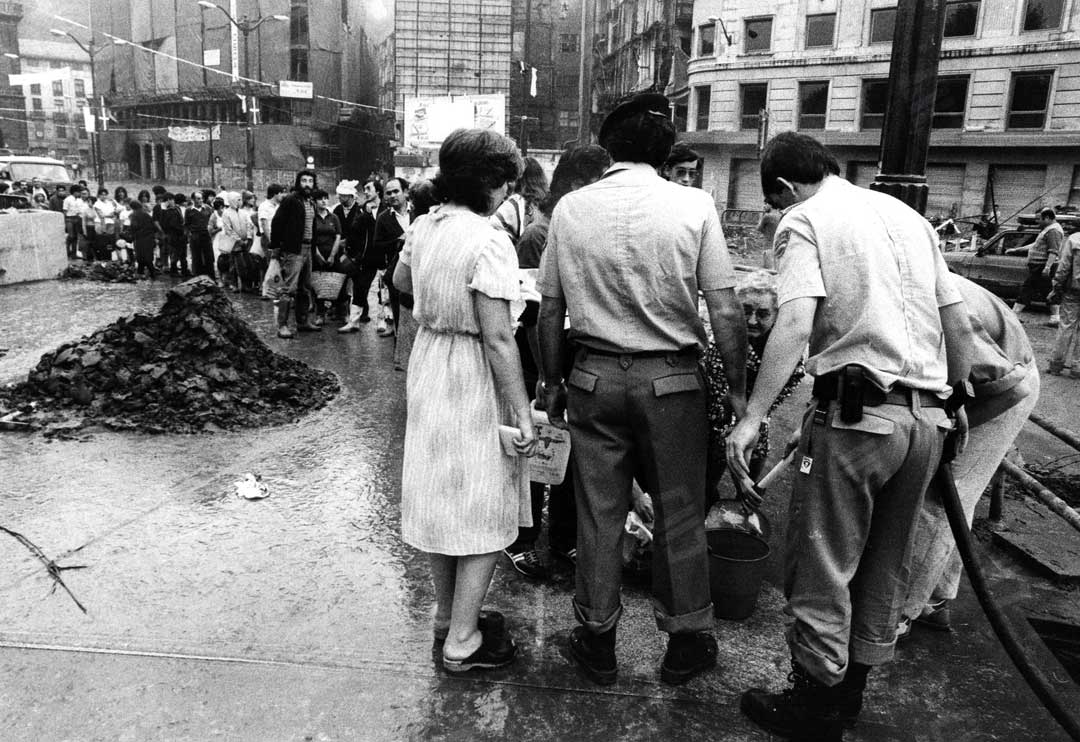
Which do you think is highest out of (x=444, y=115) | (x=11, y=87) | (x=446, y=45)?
(x=446, y=45)

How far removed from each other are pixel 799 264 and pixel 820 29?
1450 inches

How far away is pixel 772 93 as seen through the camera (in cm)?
3600


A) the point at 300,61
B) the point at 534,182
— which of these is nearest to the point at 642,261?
the point at 534,182

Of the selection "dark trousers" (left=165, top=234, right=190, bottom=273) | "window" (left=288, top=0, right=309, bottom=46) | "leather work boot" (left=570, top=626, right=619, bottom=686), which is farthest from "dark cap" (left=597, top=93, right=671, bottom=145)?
"window" (left=288, top=0, right=309, bottom=46)

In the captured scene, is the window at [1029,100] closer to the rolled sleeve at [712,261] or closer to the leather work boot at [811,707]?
the rolled sleeve at [712,261]

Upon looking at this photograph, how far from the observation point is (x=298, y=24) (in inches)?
2064

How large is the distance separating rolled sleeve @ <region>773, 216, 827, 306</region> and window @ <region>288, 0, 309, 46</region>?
2210 inches

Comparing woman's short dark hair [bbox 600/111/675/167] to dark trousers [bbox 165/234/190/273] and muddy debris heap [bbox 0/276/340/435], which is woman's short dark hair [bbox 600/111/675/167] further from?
dark trousers [bbox 165/234/190/273]

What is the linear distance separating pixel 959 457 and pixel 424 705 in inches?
92.5

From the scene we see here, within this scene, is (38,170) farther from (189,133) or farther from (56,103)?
(56,103)

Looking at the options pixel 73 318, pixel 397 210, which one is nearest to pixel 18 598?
pixel 397 210

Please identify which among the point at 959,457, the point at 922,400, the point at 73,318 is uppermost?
the point at 922,400

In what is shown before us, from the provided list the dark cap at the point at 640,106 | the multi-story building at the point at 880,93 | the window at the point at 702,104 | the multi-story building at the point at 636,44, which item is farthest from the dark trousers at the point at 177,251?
the window at the point at 702,104

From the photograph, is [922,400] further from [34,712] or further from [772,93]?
[772,93]
